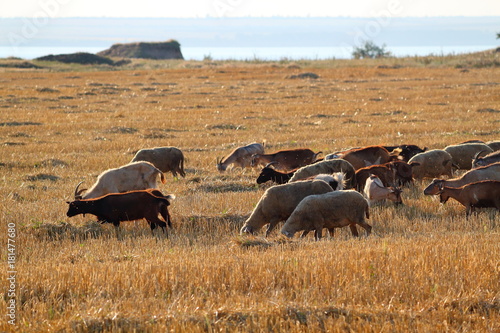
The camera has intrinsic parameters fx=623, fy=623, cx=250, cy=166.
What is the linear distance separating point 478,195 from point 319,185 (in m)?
2.81

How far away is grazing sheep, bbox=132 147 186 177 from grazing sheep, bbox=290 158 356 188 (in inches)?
146

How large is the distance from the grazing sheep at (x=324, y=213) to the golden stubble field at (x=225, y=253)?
0.32m

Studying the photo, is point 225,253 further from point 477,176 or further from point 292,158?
point 292,158

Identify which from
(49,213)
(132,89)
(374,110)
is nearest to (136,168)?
(49,213)

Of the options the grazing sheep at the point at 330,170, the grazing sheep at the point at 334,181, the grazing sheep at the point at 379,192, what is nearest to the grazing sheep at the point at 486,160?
the grazing sheep at the point at 379,192

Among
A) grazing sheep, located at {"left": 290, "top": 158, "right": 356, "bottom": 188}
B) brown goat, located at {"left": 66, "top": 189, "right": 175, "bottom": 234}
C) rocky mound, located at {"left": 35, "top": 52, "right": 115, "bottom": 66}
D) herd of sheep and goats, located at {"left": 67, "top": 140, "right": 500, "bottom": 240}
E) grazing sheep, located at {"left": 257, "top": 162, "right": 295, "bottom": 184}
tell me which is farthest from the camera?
rocky mound, located at {"left": 35, "top": 52, "right": 115, "bottom": 66}

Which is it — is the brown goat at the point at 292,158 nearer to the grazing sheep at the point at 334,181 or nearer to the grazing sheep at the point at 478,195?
the grazing sheep at the point at 334,181

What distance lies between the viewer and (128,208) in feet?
33.8

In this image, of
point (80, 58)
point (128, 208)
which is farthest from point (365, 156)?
point (80, 58)

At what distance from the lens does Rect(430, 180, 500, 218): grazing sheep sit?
34.9 ft

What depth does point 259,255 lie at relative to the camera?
8117 millimetres

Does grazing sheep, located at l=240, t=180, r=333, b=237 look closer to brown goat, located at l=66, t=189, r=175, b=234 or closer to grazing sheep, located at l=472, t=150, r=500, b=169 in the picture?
brown goat, located at l=66, t=189, r=175, b=234

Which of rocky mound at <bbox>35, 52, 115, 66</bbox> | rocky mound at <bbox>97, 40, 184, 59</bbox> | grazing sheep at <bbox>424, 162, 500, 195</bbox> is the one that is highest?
rocky mound at <bbox>97, 40, 184, 59</bbox>

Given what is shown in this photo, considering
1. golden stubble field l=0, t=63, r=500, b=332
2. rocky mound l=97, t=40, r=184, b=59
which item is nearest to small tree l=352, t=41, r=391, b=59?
rocky mound l=97, t=40, r=184, b=59
